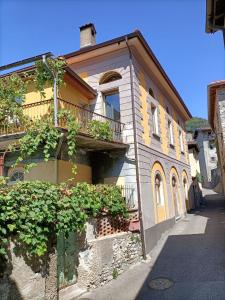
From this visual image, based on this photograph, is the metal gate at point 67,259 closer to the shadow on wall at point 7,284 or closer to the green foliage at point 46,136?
the shadow on wall at point 7,284

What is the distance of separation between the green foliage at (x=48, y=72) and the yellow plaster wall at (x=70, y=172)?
2.63 m

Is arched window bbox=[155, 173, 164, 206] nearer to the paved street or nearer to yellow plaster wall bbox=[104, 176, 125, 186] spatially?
the paved street

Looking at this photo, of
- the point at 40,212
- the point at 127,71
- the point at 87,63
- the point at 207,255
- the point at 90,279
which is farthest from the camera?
the point at 87,63

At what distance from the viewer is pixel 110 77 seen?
39.8 ft

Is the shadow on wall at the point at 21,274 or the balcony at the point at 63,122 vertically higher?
the balcony at the point at 63,122

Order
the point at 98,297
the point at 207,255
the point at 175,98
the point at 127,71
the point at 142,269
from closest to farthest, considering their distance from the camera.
→ the point at 98,297, the point at 142,269, the point at 207,255, the point at 127,71, the point at 175,98

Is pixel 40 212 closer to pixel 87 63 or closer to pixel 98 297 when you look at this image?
pixel 98 297

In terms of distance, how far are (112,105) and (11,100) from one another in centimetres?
435

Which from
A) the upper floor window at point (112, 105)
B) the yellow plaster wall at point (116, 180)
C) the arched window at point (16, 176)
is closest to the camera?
the arched window at point (16, 176)

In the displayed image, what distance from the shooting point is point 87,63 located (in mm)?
12398

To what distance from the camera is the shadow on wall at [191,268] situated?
6.69 metres

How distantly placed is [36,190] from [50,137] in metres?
2.36

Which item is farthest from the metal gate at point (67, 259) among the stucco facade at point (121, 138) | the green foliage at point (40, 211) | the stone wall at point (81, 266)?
the stucco facade at point (121, 138)

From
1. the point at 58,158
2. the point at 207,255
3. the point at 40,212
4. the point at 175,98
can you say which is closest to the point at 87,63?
the point at 58,158
